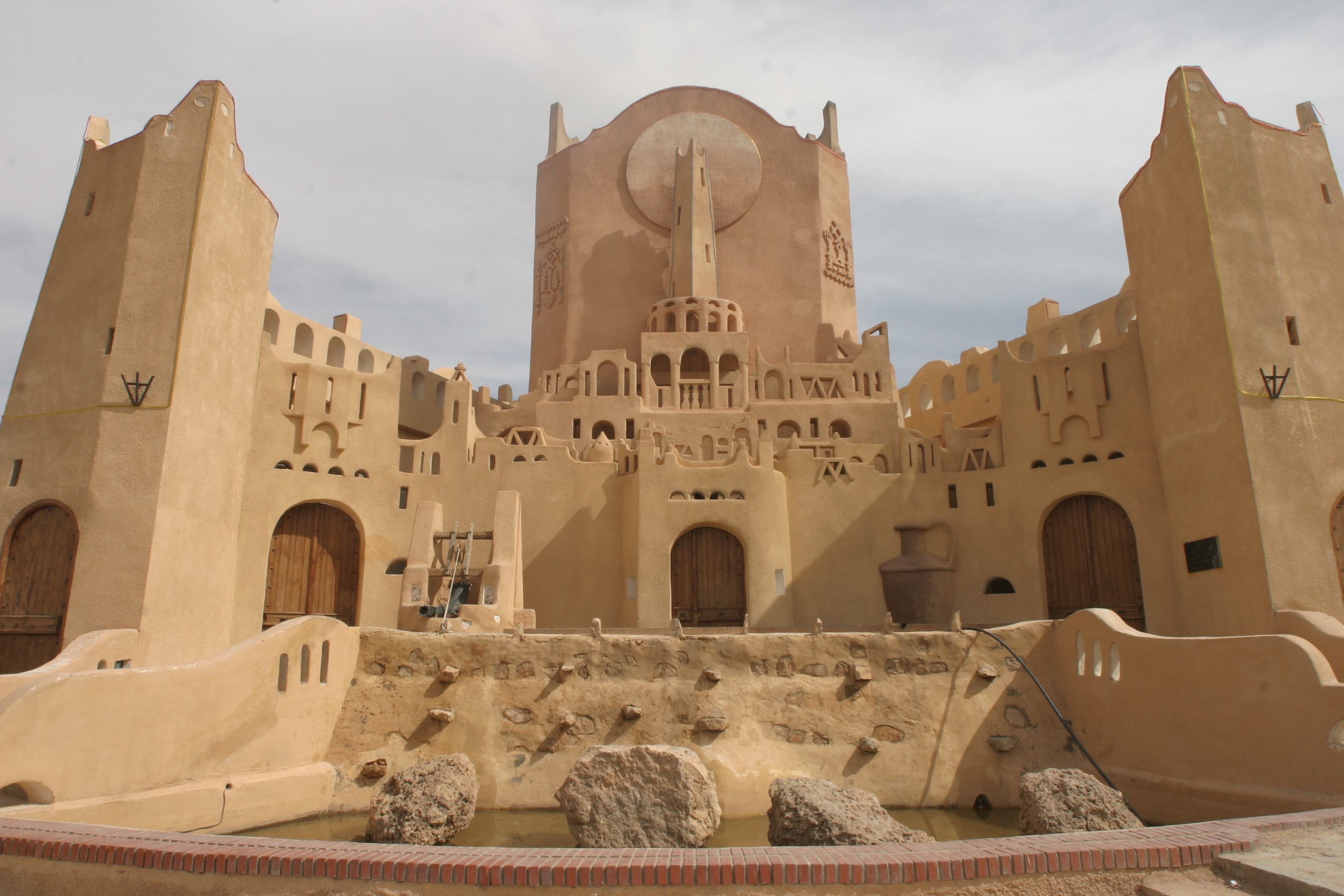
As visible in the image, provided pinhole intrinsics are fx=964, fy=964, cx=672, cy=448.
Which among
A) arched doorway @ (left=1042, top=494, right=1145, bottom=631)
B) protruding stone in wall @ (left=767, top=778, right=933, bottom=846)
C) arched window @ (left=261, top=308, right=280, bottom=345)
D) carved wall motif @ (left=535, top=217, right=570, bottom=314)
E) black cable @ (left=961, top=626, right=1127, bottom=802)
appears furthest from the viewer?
carved wall motif @ (left=535, top=217, right=570, bottom=314)

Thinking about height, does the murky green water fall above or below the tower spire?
below

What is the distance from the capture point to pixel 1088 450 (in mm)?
21172

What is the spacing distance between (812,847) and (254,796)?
22.0 feet

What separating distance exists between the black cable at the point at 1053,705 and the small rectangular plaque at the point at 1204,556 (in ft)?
24.2

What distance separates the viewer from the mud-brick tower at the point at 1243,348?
16.8 m

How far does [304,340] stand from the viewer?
84.4 feet

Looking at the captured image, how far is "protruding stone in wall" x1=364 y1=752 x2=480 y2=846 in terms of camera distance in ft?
30.9

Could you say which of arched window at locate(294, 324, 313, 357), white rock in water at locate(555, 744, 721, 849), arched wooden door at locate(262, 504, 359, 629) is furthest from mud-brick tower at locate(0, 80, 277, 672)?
white rock in water at locate(555, 744, 721, 849)

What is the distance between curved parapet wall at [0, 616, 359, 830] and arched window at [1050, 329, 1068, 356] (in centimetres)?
2185

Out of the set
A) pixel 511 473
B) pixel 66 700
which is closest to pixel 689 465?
pixel 511 473

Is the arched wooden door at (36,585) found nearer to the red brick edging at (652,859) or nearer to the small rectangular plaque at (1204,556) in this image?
the red brick edging at (652,859)

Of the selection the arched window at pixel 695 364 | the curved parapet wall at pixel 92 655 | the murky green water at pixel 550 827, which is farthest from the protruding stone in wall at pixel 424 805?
the arched window at pixel 695 364

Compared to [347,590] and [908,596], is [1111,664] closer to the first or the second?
[908,596]

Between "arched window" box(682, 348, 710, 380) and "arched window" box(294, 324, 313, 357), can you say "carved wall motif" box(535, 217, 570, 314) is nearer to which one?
"arched window" box(682, 348, 710, 380)
